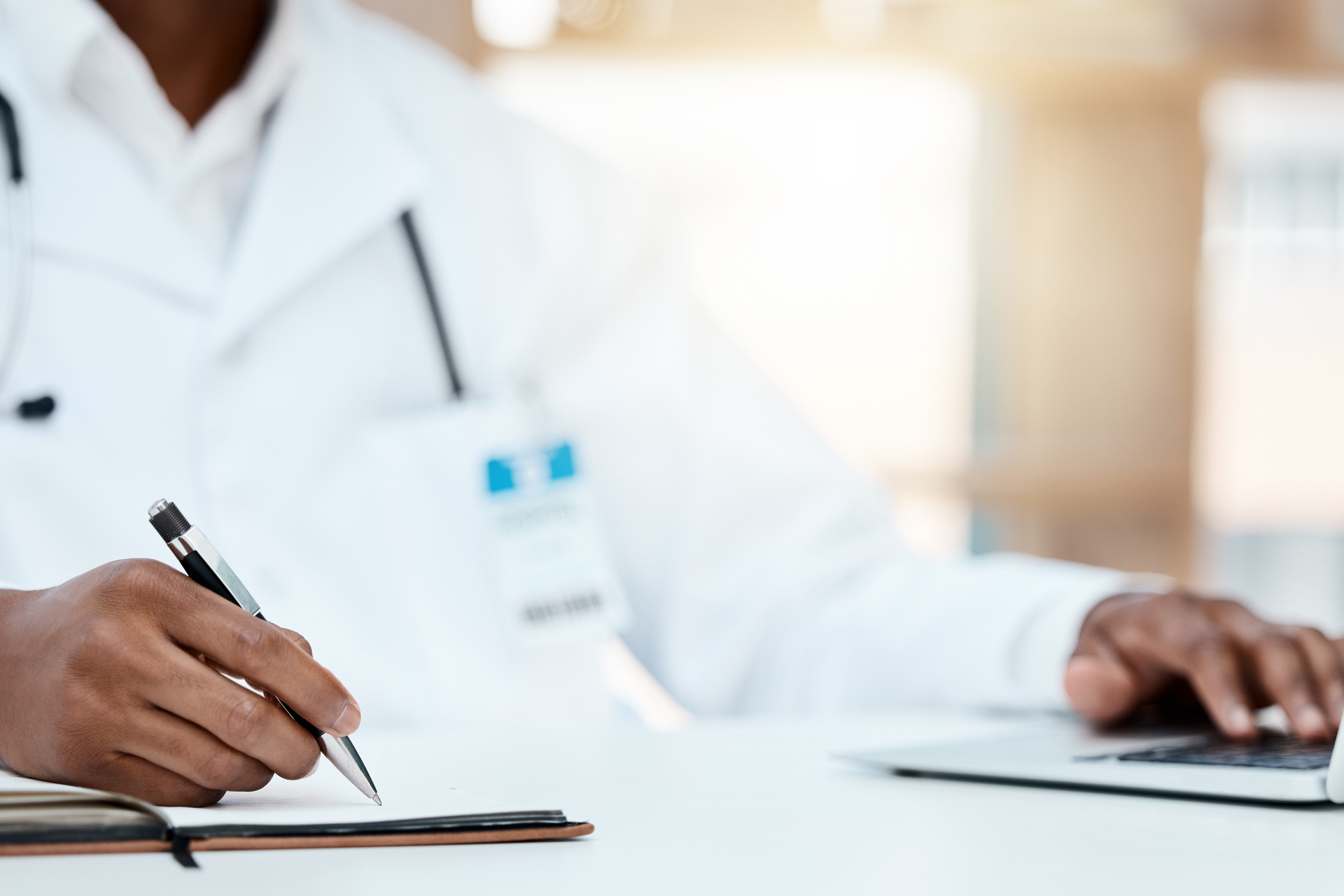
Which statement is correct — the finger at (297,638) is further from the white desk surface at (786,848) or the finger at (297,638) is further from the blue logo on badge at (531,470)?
the blue logo on badge at (531,470)

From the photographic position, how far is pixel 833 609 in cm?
103

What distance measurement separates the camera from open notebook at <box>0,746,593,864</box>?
0.41m

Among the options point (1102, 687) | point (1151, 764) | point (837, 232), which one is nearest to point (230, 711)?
point (1151, 764)

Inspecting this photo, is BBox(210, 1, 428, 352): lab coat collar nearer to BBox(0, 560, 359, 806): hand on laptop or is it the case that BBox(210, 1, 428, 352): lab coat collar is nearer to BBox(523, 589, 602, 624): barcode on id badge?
BBox(523, 589, 602, 624): barcode on id badge

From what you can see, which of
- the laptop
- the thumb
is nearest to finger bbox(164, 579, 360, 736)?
the laptop

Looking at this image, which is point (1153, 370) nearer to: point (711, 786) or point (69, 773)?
point (711, 786)

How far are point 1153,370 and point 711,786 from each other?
160cm

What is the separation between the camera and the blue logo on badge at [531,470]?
980 mm

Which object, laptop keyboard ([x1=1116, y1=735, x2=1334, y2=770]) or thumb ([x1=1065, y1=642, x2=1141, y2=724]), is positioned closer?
laptop keyboard ([x1=1116, y1=735, x2=1334, y2=770])

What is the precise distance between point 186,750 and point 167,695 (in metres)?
0.02

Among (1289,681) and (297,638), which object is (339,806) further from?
(1289,681)

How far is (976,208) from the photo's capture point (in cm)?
204

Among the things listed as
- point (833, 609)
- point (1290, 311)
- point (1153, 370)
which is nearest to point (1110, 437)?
point (1153, 370)

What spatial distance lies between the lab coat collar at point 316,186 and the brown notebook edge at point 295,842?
0.56m
